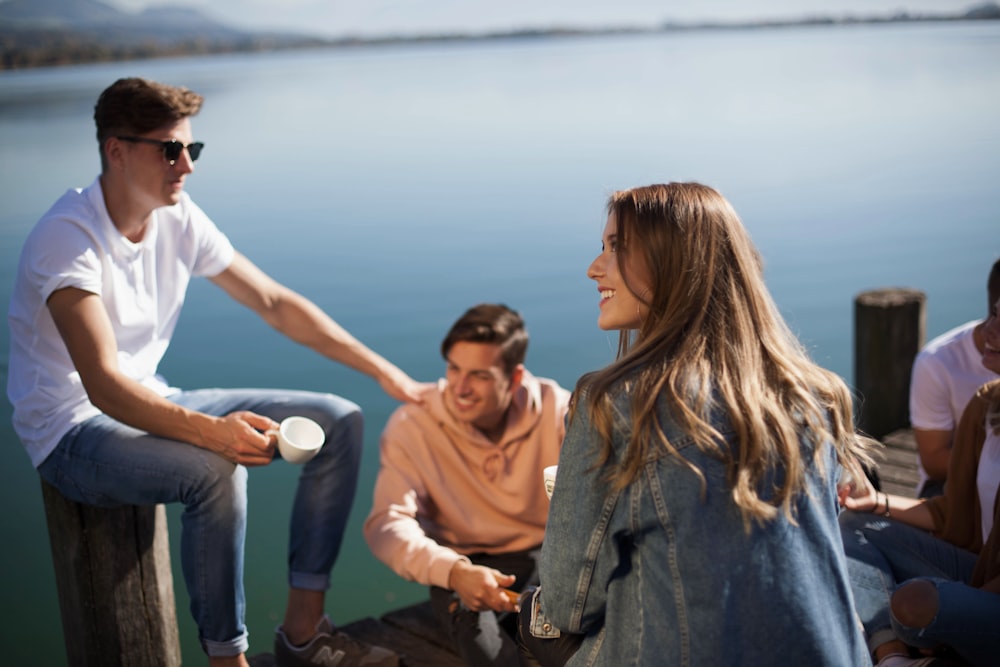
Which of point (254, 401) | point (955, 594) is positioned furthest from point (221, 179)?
point (955, 594)

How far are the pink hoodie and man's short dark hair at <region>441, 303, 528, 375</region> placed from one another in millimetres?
158

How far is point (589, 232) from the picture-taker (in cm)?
1342

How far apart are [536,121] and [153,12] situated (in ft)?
32.8

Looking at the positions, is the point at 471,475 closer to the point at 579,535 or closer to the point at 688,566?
the point at 579,535

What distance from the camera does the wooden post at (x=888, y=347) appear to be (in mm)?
5074

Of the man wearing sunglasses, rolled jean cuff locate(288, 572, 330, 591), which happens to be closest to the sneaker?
the man wearing sunglasses

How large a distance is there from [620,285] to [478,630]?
1.24 meters

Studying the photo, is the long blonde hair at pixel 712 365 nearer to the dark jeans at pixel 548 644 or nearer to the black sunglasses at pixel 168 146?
the dark jeans at pixel 548 644

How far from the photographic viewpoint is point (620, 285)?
6.22 ft

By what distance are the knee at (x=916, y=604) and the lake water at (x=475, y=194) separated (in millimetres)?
859

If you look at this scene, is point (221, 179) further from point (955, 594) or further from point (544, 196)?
point (955, 594)

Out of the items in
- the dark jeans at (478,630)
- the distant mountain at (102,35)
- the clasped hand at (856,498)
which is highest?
the distant mountain at (102,35)

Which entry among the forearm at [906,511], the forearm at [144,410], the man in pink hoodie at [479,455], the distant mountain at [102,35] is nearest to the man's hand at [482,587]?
the man in pink hoodie at [479,455]

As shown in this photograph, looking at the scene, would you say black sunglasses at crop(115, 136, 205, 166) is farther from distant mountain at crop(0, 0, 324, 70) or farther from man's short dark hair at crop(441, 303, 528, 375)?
distant mountain at crop(0, 0, 324, 70)
